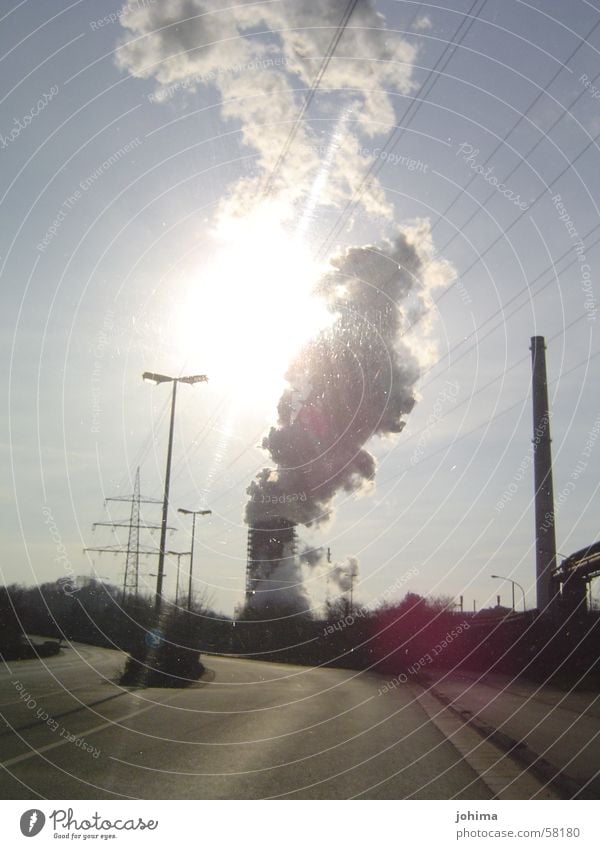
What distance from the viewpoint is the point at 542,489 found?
40688mm

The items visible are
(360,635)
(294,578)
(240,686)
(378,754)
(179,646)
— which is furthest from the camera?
(294,578)

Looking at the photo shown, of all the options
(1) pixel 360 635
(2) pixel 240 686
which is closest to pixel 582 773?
(2) pixel 240 686

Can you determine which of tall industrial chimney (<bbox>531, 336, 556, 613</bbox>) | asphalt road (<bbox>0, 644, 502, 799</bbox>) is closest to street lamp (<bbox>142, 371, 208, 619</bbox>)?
asphalt road (<bbox>0, 644, 502, 799</bbox>)

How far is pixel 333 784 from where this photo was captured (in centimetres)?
871

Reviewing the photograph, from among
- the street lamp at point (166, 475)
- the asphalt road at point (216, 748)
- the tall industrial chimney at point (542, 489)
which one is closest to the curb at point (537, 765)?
the asphalt road at point (216, 748)

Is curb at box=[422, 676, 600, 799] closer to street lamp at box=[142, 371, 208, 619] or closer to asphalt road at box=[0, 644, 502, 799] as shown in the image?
asphalt road at box=[0, 644, 502, 799]

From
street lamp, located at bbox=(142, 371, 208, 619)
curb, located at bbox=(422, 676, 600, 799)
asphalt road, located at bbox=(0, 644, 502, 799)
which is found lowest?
asphalt road, located at bbox=(0, 644, 502, 799)

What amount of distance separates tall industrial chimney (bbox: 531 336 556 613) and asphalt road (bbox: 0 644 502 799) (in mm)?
21423

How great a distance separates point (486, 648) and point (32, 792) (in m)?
34.3

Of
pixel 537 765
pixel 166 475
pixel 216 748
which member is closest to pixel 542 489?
pixel 166 475

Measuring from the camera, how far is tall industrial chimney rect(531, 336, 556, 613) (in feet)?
132

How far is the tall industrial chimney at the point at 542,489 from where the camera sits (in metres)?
40.1

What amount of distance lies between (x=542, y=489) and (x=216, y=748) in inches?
1263
